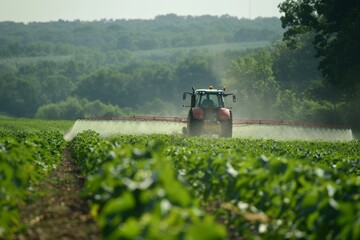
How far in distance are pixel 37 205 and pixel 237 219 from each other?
9.98ft

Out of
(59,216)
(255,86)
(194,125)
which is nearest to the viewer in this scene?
(59,216)

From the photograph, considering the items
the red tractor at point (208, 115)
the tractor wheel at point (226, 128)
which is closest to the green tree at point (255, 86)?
the tractor wheel at point (226, 128)

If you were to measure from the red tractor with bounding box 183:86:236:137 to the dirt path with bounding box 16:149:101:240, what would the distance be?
16020 mm

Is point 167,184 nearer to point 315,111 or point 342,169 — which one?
point 342,169

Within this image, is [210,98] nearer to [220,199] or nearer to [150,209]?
[220,199]

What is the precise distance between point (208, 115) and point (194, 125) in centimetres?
74

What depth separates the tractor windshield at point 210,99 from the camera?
28828 millimetres

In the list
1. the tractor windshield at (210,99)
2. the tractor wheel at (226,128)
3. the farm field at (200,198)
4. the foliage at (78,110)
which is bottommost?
the foliage at (78,110)

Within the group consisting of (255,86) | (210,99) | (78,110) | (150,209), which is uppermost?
(255,86)

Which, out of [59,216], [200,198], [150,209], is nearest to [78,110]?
[200,198]

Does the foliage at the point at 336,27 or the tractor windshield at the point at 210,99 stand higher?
the foliage at the point at 336,27

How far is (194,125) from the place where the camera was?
2812 centimetres

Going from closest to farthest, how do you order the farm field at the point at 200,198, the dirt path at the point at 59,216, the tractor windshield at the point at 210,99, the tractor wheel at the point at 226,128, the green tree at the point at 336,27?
1. the farm field at the point at 200,198
2. the dirt path at the point at 59,216
3. the tractor windshield at the point at 210,99
4. the tractor wheel at the point at 226,128
5. the green tree at the point at 336,27

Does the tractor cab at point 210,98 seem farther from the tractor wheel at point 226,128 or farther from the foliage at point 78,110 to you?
the foliage at point 78,110
